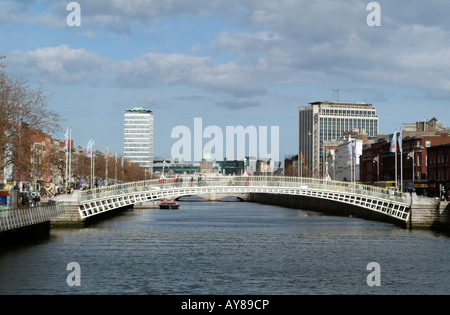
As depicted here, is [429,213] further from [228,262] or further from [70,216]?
[70,216]

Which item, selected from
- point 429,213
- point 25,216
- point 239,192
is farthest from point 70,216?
point 429,213

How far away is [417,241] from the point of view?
52938 millimetres

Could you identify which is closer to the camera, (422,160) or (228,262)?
(228,262)

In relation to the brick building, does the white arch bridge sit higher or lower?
lower

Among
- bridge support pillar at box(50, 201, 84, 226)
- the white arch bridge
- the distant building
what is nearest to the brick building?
the distant building

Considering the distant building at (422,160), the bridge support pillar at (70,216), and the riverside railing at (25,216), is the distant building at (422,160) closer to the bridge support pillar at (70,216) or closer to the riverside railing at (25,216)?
the bridge support pillar at (70,216)

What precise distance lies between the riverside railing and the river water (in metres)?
1.27

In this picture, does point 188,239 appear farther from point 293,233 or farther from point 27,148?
point 27,148

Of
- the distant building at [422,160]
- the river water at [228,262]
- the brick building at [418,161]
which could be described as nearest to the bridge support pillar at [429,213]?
the river water at [228,262]

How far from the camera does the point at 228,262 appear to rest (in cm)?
4188

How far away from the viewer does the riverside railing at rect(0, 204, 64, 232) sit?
146 ft

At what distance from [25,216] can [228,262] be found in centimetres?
1452

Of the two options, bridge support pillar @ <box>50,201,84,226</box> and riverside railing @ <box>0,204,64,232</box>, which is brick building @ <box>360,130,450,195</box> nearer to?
bridge support pillar @ <box>50,201,84,226</box>
